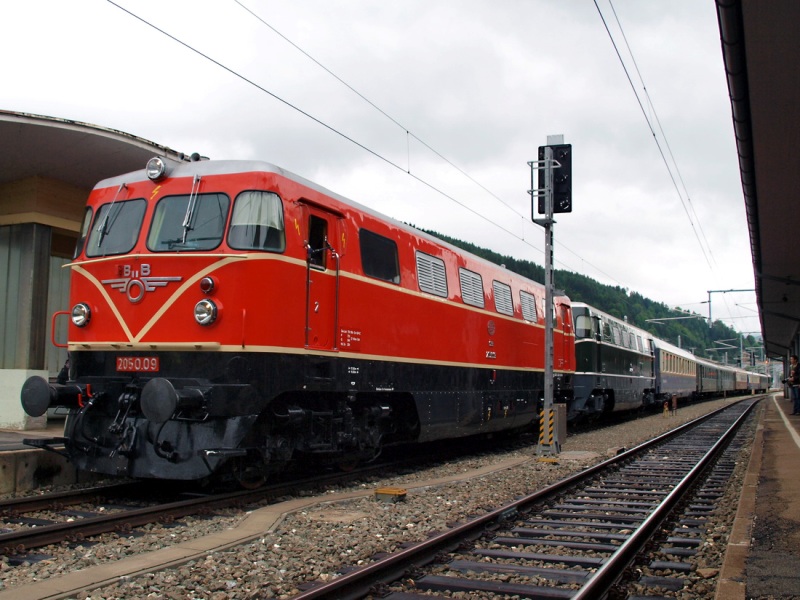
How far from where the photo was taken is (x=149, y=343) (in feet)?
27.3

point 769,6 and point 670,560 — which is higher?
point 769,6

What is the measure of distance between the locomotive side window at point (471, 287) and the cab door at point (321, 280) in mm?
4148

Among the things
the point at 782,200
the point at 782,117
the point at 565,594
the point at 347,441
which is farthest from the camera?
the point at 782,200

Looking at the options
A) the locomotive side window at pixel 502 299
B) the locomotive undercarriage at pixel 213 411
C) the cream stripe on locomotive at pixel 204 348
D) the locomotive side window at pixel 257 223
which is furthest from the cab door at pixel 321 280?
the locomotive side window at pixel 502 299

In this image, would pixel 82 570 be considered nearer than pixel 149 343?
Yes

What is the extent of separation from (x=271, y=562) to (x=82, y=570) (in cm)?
140

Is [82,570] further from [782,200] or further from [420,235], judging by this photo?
[782,200]

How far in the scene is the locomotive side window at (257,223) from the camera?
8359 millimetres

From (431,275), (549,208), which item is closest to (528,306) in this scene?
(549,208)

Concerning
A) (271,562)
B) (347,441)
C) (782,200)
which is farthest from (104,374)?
(782,200)

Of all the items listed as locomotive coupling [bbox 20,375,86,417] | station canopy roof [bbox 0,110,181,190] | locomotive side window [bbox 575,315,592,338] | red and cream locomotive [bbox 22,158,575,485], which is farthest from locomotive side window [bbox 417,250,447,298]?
locomotive side window [bbox 575,315,592,338]

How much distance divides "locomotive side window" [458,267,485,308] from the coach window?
736mm

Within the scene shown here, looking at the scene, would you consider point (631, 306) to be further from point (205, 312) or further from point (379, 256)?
point (205, 312)

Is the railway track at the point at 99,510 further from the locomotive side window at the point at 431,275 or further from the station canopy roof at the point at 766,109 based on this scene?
the station canopy roof at the point at 766,109
